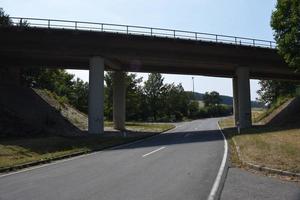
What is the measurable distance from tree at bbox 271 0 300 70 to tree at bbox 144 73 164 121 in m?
63.7

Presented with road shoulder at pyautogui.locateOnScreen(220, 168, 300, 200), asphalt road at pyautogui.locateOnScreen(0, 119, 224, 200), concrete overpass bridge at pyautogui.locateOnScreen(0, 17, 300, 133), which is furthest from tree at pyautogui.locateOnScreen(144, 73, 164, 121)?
road shoulder at pyautogui.locateOnScreen(220, 168, 300, 200)

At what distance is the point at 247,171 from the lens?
12406 millimetres

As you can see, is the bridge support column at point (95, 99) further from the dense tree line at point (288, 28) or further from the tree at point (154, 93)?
the tree at point (154, 93)

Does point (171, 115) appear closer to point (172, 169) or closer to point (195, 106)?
point (195, 106)

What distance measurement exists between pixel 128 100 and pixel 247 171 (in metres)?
66.2

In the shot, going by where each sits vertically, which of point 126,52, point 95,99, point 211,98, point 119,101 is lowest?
point 95,99

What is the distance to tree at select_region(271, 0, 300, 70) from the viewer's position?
34.4 metres

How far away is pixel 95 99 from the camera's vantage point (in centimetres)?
3572

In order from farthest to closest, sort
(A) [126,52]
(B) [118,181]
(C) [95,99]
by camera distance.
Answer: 1. (A) [126,52]
2. (C) [95,99]
3. (B) [118,181]

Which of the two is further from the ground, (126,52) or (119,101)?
(126,52)

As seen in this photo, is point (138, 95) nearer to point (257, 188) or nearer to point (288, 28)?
point (288, 28)

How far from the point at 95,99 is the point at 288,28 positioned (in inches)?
751

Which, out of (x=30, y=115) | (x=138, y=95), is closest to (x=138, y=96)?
(x=138, y=95)

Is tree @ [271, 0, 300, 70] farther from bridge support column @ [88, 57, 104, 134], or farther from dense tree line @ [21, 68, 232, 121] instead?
dense tree line @ [21, 68, 232, 121]
